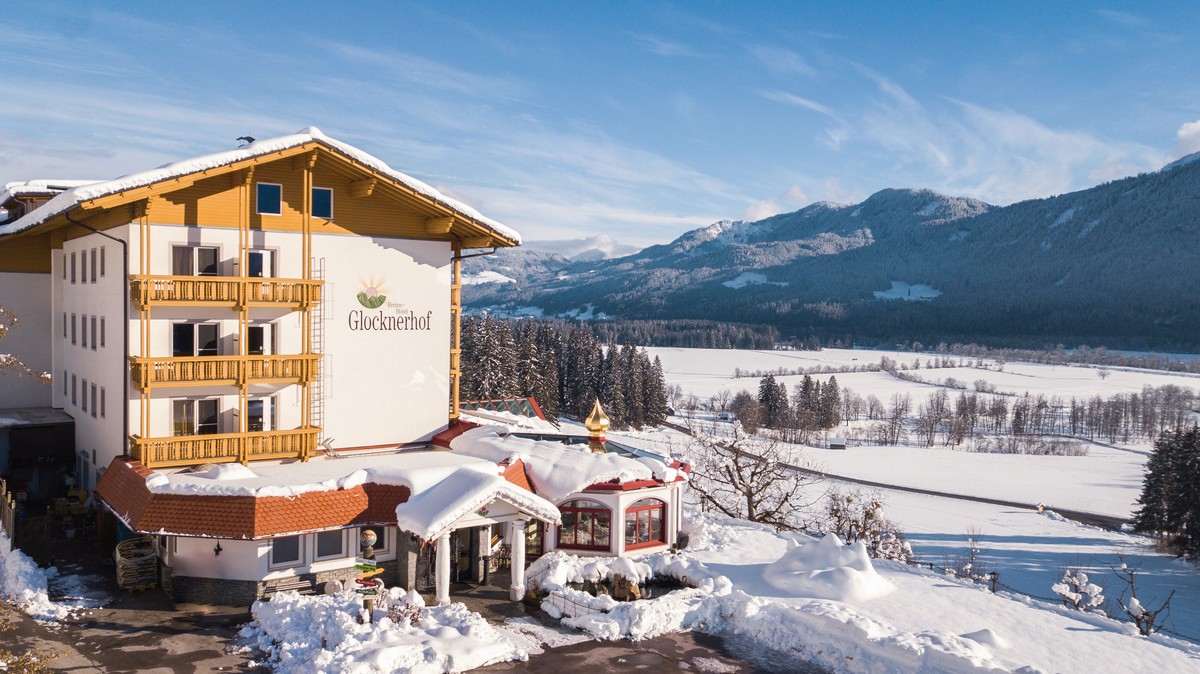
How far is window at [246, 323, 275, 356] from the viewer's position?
23.2 metres

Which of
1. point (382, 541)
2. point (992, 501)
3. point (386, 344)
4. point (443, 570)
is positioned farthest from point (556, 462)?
point (992, 501)

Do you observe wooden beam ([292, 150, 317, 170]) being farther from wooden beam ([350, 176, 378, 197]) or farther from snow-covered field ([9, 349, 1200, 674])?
snow-covered field ([9, 349, 1200, 674])

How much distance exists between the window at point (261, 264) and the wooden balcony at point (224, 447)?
4.67 metres

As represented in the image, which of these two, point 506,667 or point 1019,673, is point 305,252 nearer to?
point 506,667

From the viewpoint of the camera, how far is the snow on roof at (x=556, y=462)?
22141 millimetres

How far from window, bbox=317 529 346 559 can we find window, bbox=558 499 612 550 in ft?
19.4

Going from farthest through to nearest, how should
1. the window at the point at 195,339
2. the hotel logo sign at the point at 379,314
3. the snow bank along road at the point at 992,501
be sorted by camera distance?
the snow bank along road at the point at 992,501
the hotel logo sign at the point at 379,314
the window at the point at 195,339

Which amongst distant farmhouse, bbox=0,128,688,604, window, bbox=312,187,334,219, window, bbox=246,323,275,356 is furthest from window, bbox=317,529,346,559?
window, bbox=312,187,334,219

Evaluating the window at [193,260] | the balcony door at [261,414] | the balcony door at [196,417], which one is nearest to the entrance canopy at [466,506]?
the balcony door at [261,414]

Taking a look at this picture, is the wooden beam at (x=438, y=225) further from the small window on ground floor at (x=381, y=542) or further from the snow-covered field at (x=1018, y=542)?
the snow-covered field at (x=1018, y=542)

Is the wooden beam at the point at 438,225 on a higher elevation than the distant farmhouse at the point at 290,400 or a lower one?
higher

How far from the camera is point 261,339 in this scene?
23.3 meters

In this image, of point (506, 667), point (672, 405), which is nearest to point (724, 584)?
point (506, 667)

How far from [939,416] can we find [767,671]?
116m
